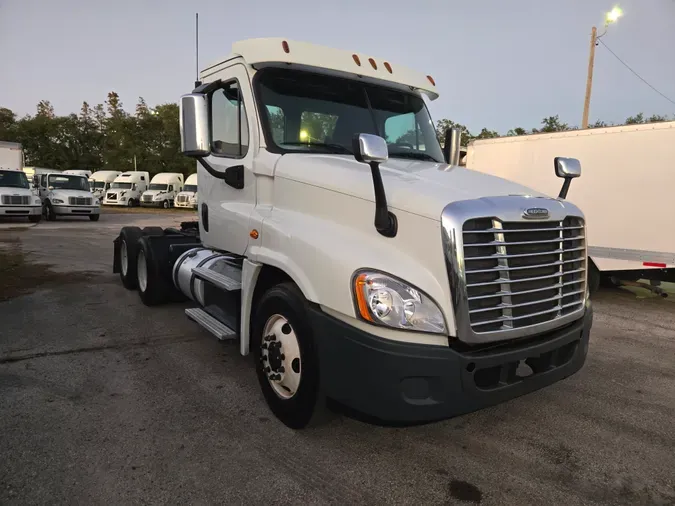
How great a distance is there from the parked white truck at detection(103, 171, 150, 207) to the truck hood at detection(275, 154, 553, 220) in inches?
1399

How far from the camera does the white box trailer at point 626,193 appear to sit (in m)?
7.44

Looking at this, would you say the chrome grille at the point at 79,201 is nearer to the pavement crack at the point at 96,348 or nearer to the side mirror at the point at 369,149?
the pavement crack at the point at 96,348

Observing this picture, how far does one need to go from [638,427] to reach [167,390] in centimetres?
368

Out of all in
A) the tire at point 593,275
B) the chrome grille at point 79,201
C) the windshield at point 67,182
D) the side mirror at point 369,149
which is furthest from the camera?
the windshield at point 67,182

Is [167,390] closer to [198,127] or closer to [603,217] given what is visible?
[198,127]

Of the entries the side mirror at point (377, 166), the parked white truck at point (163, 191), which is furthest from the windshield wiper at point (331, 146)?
the parked white truck at point (163, 191)

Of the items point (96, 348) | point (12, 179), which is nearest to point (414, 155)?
point (96, 348)

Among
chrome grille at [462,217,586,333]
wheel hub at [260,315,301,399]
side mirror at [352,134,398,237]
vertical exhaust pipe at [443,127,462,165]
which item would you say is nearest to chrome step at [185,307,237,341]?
wheel hub at [260,315,301,399]

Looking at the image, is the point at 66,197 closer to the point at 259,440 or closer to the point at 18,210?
the point at 18,210

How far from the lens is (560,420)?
3627 millimetres

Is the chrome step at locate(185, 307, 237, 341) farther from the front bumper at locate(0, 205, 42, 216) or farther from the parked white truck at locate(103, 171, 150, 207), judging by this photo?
the parked white truck at locate(103, 171, 150, 207)

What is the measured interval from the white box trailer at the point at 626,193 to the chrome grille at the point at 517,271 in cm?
552

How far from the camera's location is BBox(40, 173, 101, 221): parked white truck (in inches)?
850

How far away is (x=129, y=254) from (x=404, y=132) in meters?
4.88
